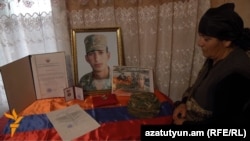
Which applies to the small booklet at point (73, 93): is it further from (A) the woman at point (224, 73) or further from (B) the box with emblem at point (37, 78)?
(A) the woman at point (224, 73)

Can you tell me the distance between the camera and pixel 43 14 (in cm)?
143

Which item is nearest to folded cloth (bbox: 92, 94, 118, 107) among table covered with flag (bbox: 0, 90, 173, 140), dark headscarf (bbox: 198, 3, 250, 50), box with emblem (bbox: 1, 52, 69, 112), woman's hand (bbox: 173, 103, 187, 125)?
table covered with flag (bbox: 0, 90, 173, 140)

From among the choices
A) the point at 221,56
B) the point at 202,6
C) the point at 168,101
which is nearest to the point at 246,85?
the point at 221,56

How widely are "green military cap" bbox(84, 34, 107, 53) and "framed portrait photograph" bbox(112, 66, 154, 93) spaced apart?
0.56ft

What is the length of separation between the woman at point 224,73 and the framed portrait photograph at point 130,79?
369 mm

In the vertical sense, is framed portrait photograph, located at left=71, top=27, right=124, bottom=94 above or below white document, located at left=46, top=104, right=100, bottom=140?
above

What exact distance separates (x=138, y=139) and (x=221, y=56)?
1.90ft

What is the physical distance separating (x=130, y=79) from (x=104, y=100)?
0.74 ft

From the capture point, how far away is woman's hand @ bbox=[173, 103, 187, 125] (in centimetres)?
121

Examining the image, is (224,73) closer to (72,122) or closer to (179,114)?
(179,114)

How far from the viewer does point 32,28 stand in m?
1.44

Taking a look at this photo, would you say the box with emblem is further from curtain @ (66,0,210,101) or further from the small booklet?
curtain @ (66,0,210,101)

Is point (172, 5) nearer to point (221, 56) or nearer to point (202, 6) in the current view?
point (202, 6)

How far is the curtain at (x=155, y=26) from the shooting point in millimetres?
1430
